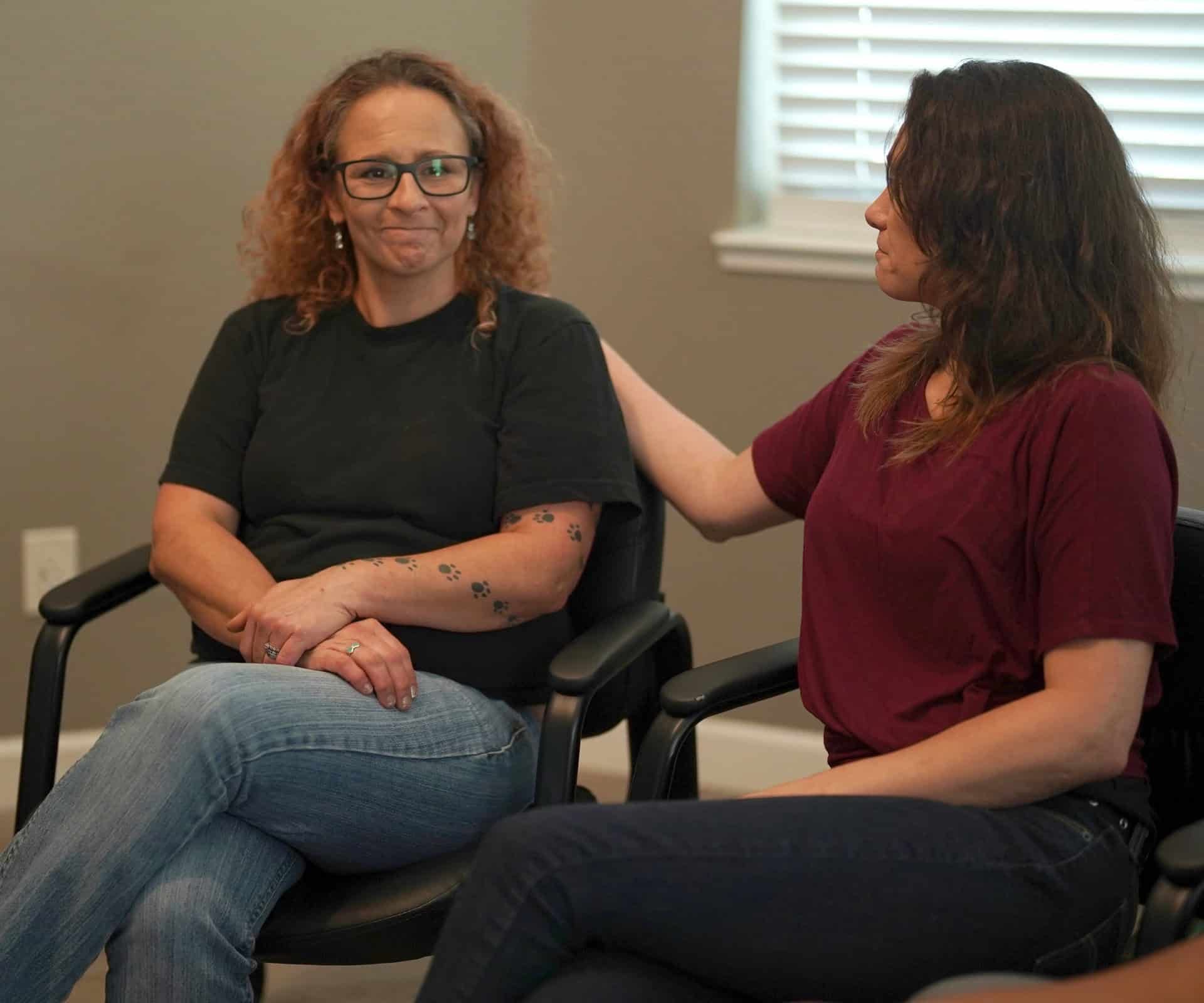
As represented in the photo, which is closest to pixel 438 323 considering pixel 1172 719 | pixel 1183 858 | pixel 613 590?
pixel 613 590

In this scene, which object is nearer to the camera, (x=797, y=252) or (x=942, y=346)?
(x=942, y=346)

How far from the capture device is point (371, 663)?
1663 millimetres

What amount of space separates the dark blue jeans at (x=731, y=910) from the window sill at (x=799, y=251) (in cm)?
150

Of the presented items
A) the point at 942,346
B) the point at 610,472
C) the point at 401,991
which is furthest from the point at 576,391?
the point at 401,991

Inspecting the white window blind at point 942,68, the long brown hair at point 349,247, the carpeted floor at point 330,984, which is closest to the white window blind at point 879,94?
the white window blind at point 942,68

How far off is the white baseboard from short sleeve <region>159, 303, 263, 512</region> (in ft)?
3.35

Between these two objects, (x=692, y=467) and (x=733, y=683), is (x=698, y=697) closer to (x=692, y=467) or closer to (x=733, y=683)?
(x=733, y=683)

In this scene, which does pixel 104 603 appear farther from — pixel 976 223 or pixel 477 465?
pixel 976 223

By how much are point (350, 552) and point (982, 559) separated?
81cm

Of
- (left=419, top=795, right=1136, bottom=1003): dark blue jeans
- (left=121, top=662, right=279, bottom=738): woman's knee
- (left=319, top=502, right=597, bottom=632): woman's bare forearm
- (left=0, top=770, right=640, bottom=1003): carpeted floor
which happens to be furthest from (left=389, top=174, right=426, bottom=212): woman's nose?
(left=0, top=770, right=640, bottom=1003): carpeted floor

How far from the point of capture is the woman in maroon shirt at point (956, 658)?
125 centimetres

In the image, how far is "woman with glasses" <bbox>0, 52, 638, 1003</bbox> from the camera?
1.49 metres

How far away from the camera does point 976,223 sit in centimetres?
147

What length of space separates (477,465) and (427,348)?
0.62ft
